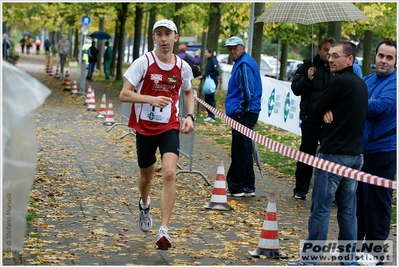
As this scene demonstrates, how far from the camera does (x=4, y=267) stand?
6008 mm

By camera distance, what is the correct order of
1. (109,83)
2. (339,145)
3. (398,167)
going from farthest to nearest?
(109,83)
(398,167)
(339,145)

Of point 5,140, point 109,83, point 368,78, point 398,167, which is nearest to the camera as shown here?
point 5,140

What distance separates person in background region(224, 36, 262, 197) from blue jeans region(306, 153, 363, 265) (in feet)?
12.4

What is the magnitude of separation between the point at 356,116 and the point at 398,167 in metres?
0.78

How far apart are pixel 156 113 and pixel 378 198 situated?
2188 millimetres

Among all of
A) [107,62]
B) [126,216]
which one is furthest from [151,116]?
[107,62]

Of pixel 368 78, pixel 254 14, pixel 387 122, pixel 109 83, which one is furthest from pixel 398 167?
pixel 109 83

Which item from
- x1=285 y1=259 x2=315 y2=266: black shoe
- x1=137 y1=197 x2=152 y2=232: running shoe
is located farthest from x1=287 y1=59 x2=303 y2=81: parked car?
x1=285 y1=259 x2=315 y2=266: black shoe

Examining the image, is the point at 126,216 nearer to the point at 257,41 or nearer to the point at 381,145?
the point at 381,145

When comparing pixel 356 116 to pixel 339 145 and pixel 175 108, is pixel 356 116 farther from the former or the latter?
pixel 175 108

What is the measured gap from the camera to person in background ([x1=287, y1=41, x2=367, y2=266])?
6371mm

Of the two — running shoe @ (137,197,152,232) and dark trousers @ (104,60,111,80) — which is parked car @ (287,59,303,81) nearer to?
dark trousers @ (104,60,111,80)

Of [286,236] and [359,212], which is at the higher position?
[359,212]

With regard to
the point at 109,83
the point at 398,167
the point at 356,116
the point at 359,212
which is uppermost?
the point at 356,116
